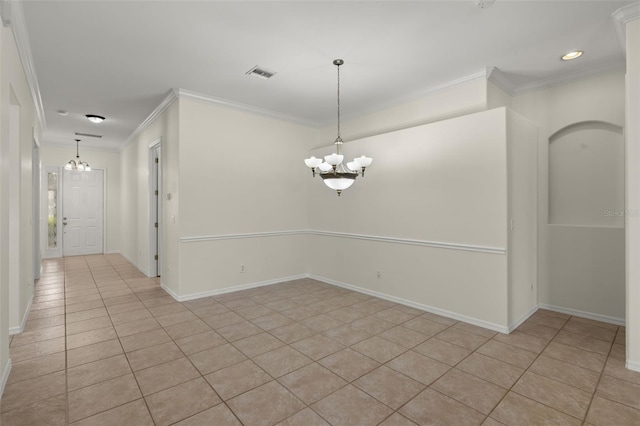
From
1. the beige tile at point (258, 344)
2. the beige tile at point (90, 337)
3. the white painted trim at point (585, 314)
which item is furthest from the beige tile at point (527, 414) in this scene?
the beige tile at point (90, 337)

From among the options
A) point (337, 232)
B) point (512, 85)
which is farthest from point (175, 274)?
point (512, 85)

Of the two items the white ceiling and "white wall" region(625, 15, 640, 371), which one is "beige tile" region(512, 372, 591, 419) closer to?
"white wall" region(625, 15, 640, 371)

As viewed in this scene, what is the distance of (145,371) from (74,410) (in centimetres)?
54

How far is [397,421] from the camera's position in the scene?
202 cm

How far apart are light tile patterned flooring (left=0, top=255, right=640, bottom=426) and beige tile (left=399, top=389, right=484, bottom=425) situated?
0.03 ft

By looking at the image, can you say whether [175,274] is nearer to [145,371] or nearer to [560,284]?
[145,371]

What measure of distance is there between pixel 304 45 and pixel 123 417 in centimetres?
340

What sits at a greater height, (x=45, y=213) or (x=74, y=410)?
(x=45, y=213)

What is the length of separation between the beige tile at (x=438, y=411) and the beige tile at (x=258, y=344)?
139 cm

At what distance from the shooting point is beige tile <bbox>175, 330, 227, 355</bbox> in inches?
119

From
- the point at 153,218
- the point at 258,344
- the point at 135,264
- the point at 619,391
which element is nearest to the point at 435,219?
the point at 619,391

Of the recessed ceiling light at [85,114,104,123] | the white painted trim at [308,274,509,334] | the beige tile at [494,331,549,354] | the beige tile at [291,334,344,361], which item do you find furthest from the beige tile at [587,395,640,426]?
the recessed ceiling light at [85,114,104,123]

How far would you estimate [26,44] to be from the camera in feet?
9.96

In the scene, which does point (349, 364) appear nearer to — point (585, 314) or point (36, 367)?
point (36, 367)
